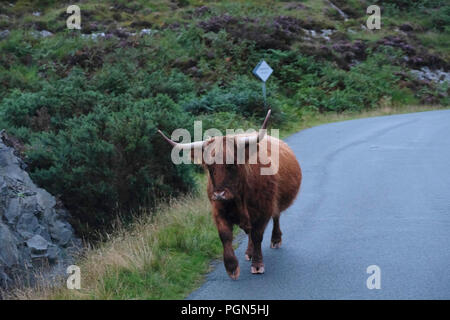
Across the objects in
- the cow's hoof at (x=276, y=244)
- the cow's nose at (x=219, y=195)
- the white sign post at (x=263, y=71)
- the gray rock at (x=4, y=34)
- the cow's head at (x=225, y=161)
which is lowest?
the cow's hoof at (x=276, y=244)

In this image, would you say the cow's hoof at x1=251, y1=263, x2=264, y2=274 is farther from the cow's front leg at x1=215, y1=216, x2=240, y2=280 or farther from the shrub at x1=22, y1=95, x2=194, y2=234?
the shrub at x1=22, y1=95, x2=194, y2=234

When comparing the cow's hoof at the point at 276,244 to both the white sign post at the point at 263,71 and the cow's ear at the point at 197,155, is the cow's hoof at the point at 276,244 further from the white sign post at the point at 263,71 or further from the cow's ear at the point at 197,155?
the white sign post at the point at 263,71

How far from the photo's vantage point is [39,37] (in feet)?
104

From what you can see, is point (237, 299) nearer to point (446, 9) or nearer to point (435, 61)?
point (435, 61)

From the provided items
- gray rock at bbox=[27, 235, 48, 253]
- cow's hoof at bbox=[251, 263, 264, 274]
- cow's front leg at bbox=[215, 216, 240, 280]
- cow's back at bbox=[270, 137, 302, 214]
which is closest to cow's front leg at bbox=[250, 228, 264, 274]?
cow's hoof at bbox=[251, 263, 264, 274]

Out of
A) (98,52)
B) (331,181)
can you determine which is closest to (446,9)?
(98,52)

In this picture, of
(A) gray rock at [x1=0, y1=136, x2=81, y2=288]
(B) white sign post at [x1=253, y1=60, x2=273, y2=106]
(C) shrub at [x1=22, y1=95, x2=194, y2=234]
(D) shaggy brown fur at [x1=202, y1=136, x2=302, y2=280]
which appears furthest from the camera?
(B) white sign post at [x1=253, y1=60, x2=273, y2=106]

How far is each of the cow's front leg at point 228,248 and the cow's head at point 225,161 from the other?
0.38m

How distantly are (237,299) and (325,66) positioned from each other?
85.3 ft

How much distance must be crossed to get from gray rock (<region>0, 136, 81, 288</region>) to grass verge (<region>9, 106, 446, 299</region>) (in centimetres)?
60

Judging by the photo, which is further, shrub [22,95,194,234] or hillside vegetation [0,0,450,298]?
shrub [22,95,194,234]

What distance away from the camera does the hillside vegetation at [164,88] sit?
7855 millimetres

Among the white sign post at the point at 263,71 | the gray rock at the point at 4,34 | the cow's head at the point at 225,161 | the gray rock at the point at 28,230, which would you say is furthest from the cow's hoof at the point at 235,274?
the gray rock at the point at 4,34

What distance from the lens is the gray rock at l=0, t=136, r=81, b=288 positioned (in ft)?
24.9
